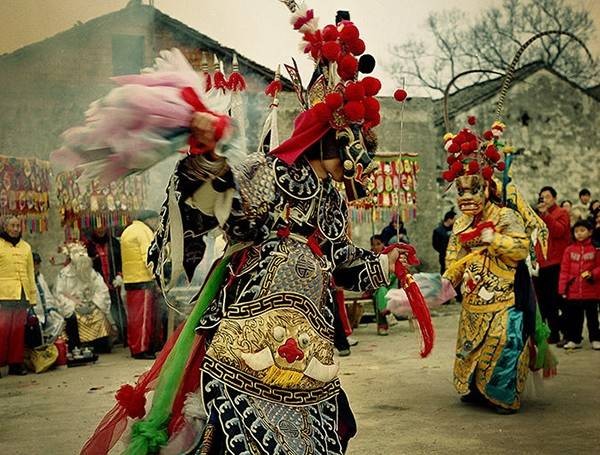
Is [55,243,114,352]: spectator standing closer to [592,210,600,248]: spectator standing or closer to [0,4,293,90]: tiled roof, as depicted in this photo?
[0,4,293,90]: tiled roof

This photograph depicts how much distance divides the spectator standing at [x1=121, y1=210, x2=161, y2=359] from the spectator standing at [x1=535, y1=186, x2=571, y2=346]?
4.41 meters

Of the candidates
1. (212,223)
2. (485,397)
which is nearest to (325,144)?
(212,223)

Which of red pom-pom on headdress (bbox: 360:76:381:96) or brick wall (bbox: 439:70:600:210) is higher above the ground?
brick wall (bbox: 439:70:600:210)

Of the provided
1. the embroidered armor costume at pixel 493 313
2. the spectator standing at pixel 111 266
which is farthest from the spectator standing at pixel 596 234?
the spectator standing at pixel 111 266

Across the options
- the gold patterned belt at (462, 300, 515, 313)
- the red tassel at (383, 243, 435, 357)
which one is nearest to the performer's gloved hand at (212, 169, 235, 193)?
the red tassel at (383, 243, 435, 357)

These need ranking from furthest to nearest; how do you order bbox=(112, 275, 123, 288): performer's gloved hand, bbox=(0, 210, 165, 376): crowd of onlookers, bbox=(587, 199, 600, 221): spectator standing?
bbox=(587, 199, 600, 221): spectator standing
bbox=(112, 275, 123, 288): performer's gloved hand
bbox=(0, 210, 165, 376): crowd of onlookers

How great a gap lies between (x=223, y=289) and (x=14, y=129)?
1727 millimetres

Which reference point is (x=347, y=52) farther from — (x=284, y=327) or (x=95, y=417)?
(x=95, y=417)

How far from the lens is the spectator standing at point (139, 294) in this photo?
941cm

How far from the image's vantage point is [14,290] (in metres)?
7.75

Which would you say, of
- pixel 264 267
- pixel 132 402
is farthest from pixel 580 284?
pixel 132 402

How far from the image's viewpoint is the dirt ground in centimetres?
555

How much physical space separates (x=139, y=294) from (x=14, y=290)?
2217 millimetres

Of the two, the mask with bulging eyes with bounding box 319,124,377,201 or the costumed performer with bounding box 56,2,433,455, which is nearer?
the costumed performer with bounding box 56,2,433,455
